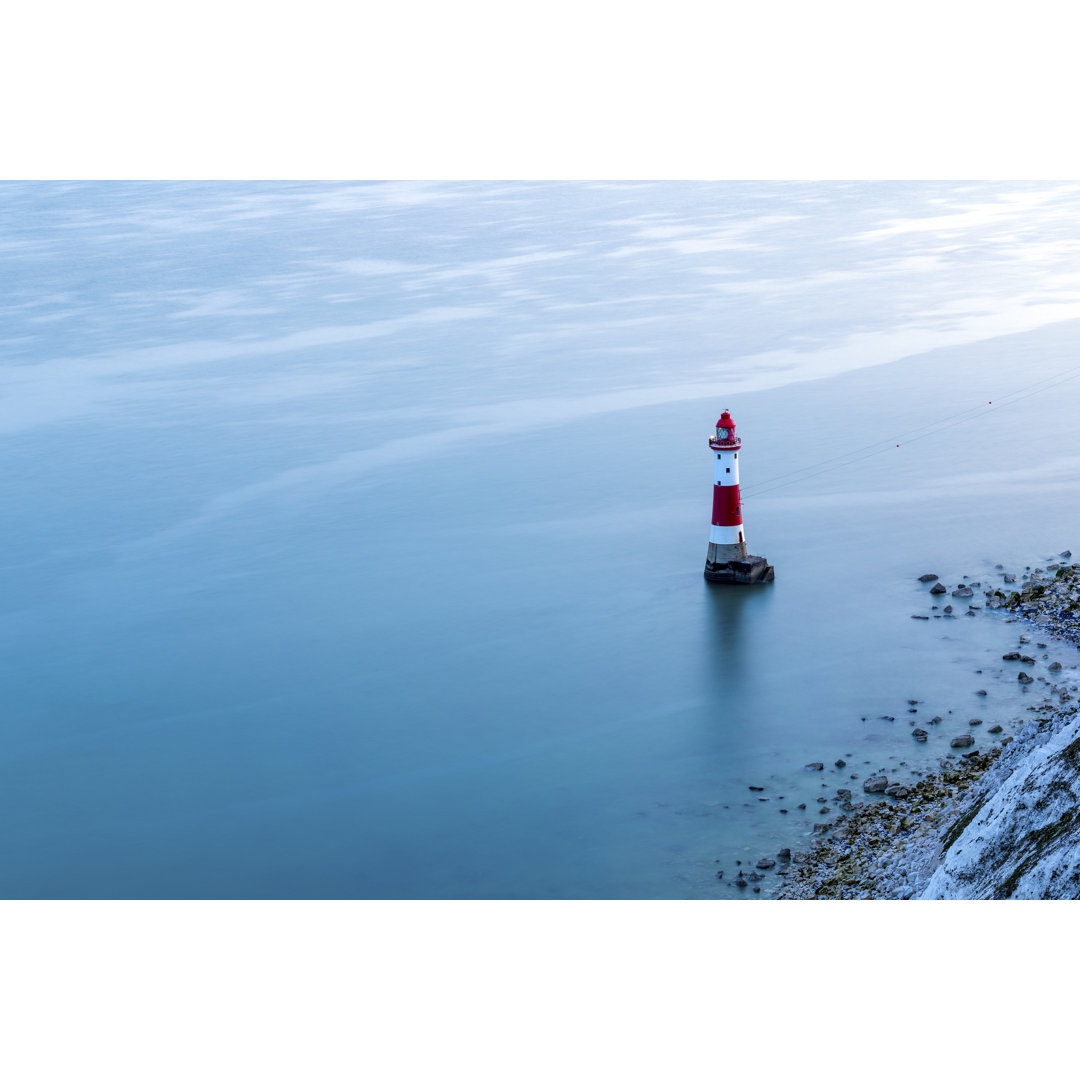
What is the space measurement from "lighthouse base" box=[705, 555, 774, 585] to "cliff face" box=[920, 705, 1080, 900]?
577 centimetres

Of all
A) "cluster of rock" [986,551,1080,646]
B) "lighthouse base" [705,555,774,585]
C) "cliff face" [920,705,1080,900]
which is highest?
"lighthouse base" [705,555,774,585]

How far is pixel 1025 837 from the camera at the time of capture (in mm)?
7117

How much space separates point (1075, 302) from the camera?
2667 cm

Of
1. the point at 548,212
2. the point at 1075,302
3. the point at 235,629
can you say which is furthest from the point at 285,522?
the point at 548,212

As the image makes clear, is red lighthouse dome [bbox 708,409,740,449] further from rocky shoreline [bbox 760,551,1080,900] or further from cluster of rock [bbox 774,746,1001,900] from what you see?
cluster of rock [bbox 774,746,1001,900]

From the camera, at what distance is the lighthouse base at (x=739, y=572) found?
13938 millimetres

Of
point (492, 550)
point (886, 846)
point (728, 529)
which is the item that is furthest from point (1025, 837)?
point (492, 550)

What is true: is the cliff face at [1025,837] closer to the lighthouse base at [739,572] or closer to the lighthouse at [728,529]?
the lighthouse at [728,529]

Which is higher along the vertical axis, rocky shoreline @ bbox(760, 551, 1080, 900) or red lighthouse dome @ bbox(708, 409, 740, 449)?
red lighthouse dome @ bbox(708, 409, 740, 449)

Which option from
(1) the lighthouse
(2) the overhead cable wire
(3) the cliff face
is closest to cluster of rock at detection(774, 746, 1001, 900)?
(3) the cliff face

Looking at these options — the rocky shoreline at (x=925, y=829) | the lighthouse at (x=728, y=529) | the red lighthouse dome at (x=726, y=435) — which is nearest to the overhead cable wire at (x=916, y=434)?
the lighthouse at (x=728, y=529)

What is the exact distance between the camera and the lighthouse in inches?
528

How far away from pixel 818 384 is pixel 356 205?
1039 inches

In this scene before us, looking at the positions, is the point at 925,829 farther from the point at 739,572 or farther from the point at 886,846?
the point at 739,572
